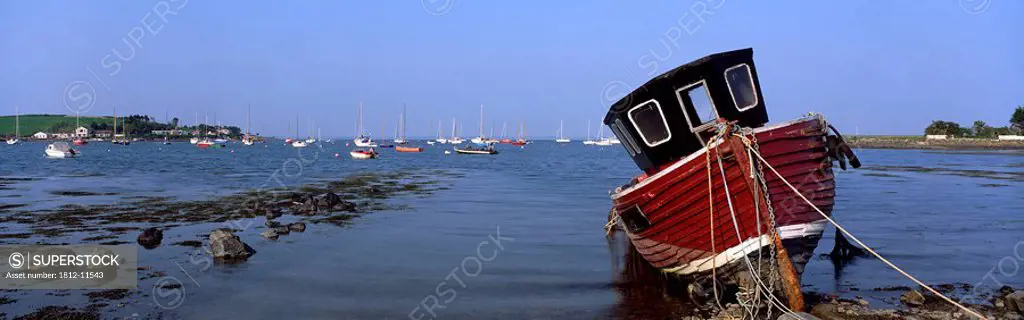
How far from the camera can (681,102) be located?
12.9 m

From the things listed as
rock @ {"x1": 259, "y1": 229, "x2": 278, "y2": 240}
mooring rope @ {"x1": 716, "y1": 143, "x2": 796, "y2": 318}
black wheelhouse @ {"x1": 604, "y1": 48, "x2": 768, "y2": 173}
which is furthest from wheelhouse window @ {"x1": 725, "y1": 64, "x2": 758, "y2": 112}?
rock @ {"x1": 259, "y1": 229, "x2": 278, "y2": 240}

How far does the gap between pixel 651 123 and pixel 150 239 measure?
12.8m

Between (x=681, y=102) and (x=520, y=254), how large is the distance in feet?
21.5

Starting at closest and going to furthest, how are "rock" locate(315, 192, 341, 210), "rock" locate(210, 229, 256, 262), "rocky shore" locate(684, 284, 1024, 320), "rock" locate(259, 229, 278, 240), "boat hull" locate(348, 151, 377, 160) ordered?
1. "rocky shore" locate(684, 284, 1024, 320)
2. "rock" locate(210, 229, 256, 262)
3. "rock" locate(259, 229, 278, 240)
4. "rock" locate(315, 192, 341, 210)
5. "boat hull" locate(348, 151, 377, 160)

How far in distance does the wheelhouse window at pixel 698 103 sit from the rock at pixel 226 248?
10253mm

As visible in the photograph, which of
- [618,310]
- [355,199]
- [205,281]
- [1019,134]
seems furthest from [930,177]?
[1019,134]

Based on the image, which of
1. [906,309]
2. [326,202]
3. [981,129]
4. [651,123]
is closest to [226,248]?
[651,123]

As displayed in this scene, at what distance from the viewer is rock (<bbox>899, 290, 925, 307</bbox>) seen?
12180 mm

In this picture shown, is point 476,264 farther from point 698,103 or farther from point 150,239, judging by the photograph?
point 150,239

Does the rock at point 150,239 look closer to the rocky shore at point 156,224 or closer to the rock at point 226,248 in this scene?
the rocky shore at point 156,224

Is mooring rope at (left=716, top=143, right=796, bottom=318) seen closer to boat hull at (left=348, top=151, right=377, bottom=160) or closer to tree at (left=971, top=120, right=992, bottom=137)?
boat hull at (left=348, top=151, right=377, bottom=160)

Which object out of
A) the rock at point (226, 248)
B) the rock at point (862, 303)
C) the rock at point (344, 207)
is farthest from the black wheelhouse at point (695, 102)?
the rock at point (344, 207)

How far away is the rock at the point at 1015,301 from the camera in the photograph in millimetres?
11518

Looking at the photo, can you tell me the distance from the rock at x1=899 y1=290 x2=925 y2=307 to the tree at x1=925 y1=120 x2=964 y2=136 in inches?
6716
